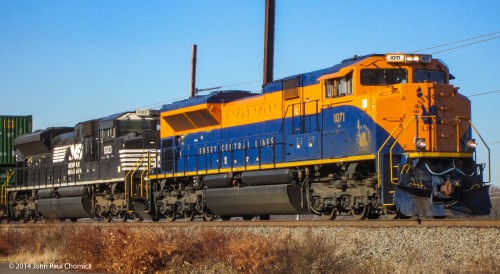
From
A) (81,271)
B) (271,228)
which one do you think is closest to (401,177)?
(271,228)

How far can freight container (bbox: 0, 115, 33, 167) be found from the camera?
114 ft

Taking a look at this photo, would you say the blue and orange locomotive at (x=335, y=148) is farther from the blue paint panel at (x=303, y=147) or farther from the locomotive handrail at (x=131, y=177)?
the locomotive handrail at (x=131, y=177)

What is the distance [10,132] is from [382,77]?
22025mm

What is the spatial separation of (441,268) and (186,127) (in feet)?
45.3

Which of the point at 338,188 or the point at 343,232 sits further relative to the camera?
the point at 338,188

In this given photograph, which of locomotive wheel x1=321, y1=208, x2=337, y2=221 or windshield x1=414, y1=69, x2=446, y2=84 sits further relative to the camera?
locomotive wheel x1=321, y1=208, x2=337, y2=221

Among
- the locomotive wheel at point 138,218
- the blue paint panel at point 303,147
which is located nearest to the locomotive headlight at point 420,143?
the blue paint panel at point 303,147

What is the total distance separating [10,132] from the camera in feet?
114

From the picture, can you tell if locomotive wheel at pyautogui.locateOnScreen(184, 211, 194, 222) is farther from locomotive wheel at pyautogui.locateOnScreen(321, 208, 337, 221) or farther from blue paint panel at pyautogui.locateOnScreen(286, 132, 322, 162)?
locomotive wheel at pyautogui.locateOnScreen(321, 208, 337, 221)

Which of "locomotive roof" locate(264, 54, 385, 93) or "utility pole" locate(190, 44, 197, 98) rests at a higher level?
"utility pole" locate(190, 44, 197, 98)

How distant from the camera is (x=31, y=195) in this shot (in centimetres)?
3291

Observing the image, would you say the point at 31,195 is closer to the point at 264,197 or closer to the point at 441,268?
the point at 264,197

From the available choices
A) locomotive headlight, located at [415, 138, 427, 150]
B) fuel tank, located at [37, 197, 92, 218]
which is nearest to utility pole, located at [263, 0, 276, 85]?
fuel tank, located at [37, 197, 92, 218]

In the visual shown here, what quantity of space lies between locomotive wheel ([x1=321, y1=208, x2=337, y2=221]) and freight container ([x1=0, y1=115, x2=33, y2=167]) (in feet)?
64.3
